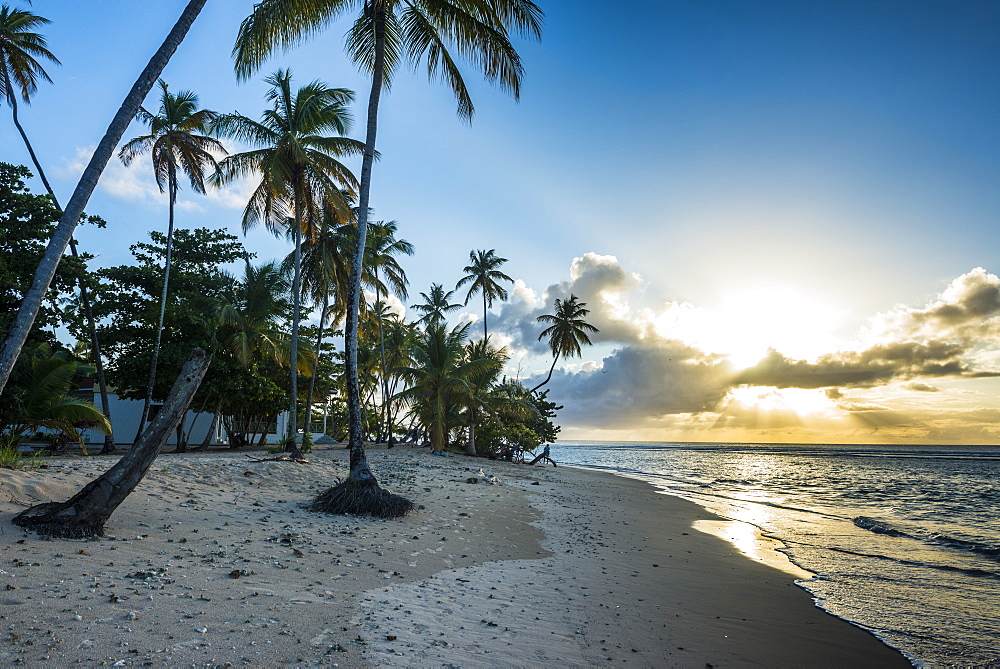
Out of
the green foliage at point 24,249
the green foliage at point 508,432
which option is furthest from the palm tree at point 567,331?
the green foliage at point 24,249

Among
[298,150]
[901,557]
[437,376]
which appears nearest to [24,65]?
[298,150]

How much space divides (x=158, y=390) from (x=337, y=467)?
1353 centimetres

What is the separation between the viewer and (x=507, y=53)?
12.5 meters

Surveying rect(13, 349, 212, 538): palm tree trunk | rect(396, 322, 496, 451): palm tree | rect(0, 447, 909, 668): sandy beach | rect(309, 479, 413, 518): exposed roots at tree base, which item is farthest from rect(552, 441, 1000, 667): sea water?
rect(396, 322, 496, 451): palm tree

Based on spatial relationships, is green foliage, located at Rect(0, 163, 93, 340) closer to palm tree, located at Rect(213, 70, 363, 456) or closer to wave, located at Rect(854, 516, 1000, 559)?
palm tree, located at Rect(213, 70, 363, 456)

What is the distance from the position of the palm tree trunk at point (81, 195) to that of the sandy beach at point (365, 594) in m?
2.16

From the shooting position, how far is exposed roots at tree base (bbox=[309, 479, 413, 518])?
376 inches

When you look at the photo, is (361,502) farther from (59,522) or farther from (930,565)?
(930,565)

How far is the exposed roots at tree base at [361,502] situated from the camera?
955 cm

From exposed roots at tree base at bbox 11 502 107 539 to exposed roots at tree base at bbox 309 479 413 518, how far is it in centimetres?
393

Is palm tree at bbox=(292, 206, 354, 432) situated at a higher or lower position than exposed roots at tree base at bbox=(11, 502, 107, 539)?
higher

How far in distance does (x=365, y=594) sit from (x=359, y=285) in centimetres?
752

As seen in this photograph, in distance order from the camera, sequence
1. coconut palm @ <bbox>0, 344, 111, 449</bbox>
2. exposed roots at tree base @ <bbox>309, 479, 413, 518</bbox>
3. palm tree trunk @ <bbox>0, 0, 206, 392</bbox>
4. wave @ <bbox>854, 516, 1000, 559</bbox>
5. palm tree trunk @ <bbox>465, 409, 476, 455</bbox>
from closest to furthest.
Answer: palm tree trunk @ <bbox>0, 0, 206, 392</bbox> → exposed roots at tree base @ <bbox>309, 479, 413, 518</bbox> → wave @ <bbox>854, 516, 1000, 559</bbox> → coconut palm @ <bbox>0, 344, 111, 449</bbox> → palm tree trunk @ <bbox>465, 409, 476, 455</bbox>

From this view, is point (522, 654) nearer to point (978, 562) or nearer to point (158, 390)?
point (978, 562)
